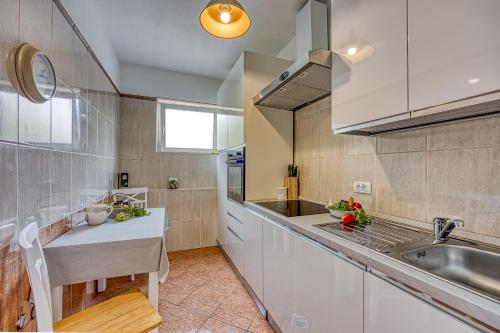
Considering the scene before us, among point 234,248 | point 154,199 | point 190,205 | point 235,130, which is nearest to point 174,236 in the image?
point 190,205

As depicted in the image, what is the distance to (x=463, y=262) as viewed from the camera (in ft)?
2.89

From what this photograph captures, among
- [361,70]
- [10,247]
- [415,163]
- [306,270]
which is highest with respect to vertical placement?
[361,70]

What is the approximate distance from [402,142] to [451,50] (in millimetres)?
587

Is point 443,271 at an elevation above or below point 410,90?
below

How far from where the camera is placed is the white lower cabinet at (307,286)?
88cm

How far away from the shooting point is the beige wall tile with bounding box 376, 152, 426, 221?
3.82 feet

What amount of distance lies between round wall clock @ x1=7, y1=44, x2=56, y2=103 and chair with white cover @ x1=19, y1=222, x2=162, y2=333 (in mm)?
587

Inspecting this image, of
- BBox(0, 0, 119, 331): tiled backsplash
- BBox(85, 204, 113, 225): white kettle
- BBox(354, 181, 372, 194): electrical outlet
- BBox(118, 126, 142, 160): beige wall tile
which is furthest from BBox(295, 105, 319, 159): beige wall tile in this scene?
BBox(118, 126, 142, 160): beige wall tile

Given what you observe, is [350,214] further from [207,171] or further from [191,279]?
[207,171]

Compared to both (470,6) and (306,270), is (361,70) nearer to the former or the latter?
(470,6)

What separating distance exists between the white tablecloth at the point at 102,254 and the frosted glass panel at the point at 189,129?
1.94 meters

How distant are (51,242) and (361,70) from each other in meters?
1.89

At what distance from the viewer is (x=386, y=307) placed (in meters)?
0.73

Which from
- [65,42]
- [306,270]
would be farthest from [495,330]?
[65,42]
